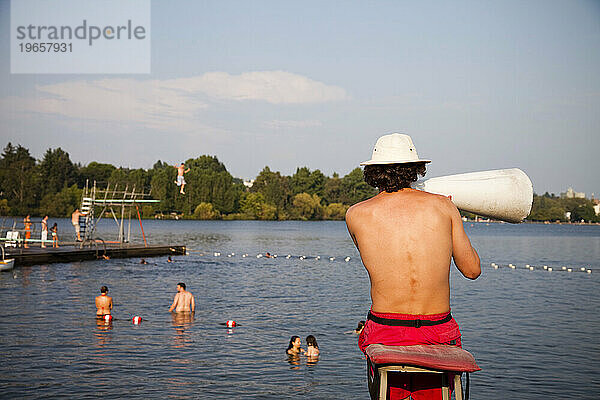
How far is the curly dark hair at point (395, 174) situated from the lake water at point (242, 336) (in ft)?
37.6

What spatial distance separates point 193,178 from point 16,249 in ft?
396

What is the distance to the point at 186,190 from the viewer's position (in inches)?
6462

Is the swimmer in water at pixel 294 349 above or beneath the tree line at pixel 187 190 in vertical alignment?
beneath

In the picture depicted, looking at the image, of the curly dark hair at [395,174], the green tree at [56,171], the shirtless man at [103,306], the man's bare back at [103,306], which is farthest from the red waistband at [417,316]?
the green tree at [56,171]

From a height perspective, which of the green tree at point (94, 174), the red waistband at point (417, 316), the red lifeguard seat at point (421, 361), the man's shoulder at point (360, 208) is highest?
the green tree at point (94, 174)

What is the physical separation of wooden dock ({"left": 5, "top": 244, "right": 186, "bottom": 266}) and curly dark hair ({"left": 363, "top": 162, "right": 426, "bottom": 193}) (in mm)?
37094

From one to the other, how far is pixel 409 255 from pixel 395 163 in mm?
637

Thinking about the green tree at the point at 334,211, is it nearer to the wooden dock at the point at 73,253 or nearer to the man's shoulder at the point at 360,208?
the wooden dock at the point at 73,253

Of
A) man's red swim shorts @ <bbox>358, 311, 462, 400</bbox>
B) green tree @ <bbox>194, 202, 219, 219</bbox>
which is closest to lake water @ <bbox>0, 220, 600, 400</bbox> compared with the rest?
man's red swim shorts @ <bbox>358, 311, 462, 400</bbox>

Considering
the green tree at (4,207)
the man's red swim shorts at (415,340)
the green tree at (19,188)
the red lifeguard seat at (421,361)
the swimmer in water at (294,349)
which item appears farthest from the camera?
the green tree at (19,188)

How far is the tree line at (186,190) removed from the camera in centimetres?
15375

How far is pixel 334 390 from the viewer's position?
15672 mm

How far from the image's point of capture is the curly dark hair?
4416 millimetres

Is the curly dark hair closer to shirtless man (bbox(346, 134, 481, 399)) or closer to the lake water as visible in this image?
shirtless man (bbox(346, 134, 481, 399))
